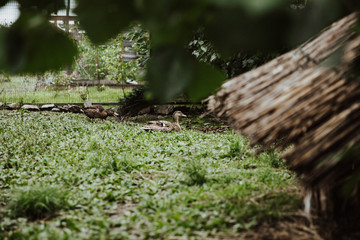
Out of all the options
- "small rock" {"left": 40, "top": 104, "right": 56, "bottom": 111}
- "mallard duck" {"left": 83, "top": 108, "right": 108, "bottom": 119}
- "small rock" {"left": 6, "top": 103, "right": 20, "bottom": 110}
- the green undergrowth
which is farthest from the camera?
"small rock" {"left": 40, "top": 104, "right": 56, "bottom": 111}

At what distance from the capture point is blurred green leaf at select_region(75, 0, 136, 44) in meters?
0.56

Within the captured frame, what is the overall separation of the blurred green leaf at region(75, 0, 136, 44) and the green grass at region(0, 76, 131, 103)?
9428mm

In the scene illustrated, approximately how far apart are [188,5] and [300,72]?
1.34 metres

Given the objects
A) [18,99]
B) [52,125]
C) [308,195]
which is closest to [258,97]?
[308,195]

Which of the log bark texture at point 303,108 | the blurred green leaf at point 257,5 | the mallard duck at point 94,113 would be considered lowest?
the blurred green leaf at point 257,5

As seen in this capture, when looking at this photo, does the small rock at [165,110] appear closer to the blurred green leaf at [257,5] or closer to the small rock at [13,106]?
the small rock at [13,106]

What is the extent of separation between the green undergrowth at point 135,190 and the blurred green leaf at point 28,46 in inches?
69.7

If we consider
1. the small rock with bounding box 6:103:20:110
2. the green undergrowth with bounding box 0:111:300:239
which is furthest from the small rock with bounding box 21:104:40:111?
the green undergrowth with bounding box 0:111:300:239

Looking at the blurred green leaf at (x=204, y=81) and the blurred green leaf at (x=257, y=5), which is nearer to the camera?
the blurred green leaf at (x=257, y=5)

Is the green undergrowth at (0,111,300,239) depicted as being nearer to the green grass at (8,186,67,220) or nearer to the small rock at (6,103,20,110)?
the green grass at (8,186,67,220)

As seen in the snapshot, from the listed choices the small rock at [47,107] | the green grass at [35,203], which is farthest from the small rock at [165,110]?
the green grass at [35,203]

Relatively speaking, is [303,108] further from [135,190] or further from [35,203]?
[35,203]

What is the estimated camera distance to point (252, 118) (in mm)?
1733

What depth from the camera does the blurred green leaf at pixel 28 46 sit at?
617 millimetres
